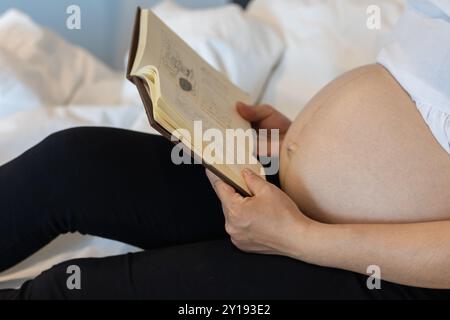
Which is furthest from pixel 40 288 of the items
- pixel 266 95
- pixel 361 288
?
pixel 266 95

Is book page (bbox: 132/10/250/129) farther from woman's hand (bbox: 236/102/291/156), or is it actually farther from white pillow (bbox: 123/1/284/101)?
white pillow (bbox: 123/1/284/101)

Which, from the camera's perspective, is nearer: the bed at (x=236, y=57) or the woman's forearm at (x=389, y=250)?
the woman's forearm at (x=389, y=250)

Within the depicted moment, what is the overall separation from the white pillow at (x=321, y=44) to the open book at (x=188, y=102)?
14.3 inches

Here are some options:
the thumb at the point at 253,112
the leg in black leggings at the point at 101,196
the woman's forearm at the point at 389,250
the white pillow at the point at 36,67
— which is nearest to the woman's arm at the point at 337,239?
the woman's forearm at the point at 389,250

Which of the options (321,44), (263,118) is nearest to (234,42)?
(321,44)

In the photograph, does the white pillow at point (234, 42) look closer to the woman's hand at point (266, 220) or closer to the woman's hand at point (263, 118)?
the woman's hand at point (263, 118)

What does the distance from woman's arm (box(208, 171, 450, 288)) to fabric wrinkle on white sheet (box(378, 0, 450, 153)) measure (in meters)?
0.12

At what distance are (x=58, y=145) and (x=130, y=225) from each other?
153mm

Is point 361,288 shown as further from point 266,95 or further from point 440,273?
point 266,95

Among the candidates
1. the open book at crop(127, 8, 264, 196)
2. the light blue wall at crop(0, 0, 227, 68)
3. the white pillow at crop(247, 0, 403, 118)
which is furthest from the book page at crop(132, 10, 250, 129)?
the light blue wall at crop(0, 0, 227, 68)

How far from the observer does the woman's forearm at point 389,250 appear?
1.95 ft

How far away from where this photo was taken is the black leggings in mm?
646

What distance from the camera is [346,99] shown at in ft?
2.34

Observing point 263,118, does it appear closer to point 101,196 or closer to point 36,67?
point 101,196
